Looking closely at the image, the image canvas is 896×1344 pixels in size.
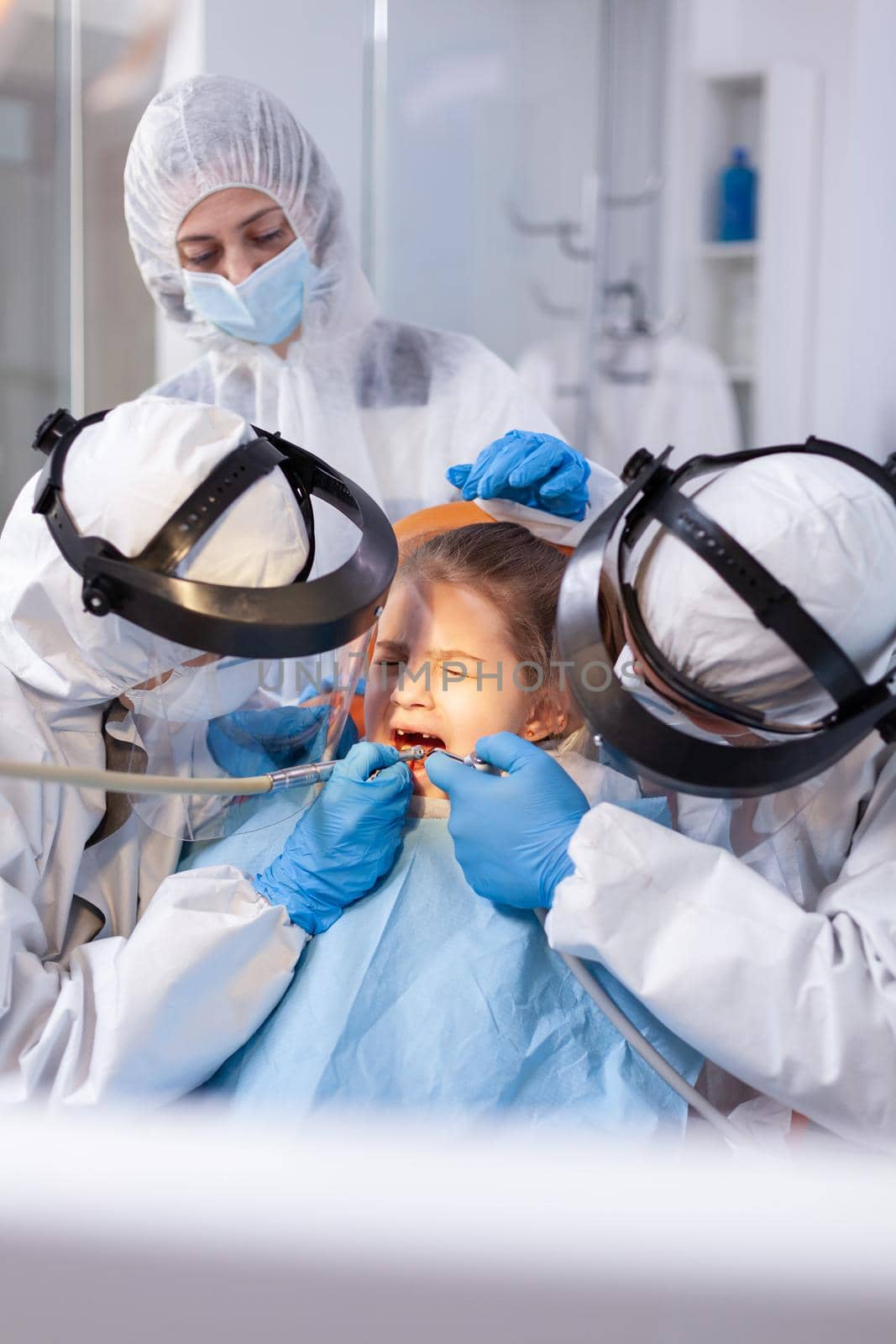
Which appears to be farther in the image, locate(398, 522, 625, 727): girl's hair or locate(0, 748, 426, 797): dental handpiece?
locate(398, 522, 625, 727): girl's hair

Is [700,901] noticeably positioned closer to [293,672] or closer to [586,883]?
[586,883]

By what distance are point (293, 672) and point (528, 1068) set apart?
1.45 feet

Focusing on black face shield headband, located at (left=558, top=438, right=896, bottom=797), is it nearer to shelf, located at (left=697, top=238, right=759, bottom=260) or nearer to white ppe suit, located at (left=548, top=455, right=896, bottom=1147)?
white ppe suit, located at (left=548, top=455, right=896, bottom=1147)

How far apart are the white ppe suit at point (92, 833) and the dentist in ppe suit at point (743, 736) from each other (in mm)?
288

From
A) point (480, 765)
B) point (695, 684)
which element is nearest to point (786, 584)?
point (695, 684)

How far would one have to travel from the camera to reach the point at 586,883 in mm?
975

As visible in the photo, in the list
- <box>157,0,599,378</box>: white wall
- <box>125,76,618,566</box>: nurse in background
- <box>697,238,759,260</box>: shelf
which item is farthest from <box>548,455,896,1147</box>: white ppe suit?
<box>697,238,759,260</box>: shelf

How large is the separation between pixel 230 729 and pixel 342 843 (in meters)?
0.17

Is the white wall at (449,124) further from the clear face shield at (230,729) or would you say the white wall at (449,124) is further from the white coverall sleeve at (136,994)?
the white coverall sleeve at (136,994)

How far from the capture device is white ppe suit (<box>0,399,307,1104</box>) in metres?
0.94

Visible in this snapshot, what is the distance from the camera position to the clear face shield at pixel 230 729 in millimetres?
1042

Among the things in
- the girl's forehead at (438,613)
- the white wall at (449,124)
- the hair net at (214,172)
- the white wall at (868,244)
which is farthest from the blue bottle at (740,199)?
the girl's forehead at (438,613)

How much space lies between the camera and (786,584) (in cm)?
87

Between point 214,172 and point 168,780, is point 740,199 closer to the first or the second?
point 214,172
